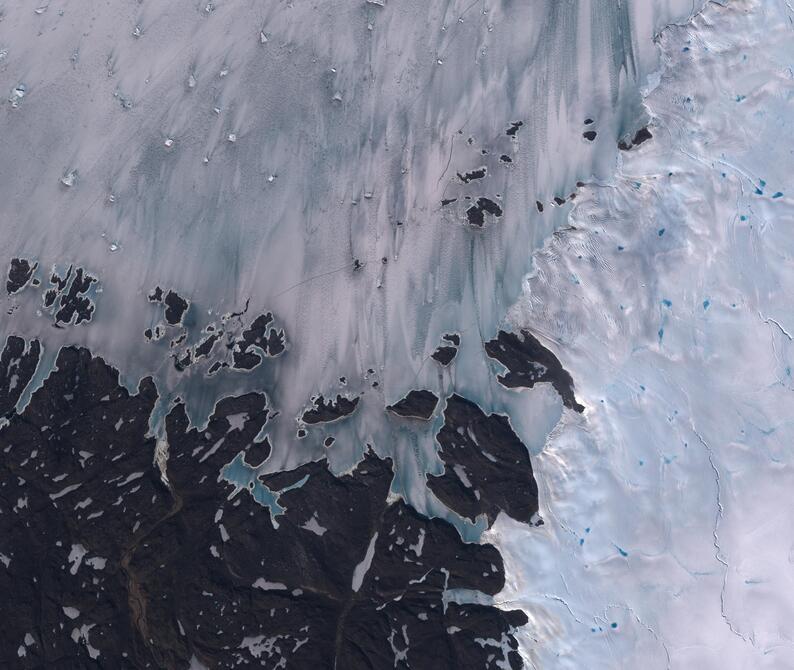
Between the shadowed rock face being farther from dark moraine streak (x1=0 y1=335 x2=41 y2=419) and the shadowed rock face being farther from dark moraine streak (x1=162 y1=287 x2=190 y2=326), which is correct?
dark moraine streak (x1=0 y1=335 x2=41 y2=419)

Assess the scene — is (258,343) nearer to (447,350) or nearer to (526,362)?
(447,350)

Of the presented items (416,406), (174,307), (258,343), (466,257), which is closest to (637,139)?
(466,257)

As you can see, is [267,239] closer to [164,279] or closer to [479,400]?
[164,279]

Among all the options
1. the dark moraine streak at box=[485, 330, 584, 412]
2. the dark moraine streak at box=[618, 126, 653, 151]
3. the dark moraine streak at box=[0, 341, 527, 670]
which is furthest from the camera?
the dark moraine streak at box=[618, 126, 653, 151]

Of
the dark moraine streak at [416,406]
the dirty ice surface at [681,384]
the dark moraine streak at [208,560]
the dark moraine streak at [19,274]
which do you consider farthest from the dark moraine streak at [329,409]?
the dark moraine streak at [19,274]

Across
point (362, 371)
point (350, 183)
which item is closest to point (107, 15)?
point (350, 183)

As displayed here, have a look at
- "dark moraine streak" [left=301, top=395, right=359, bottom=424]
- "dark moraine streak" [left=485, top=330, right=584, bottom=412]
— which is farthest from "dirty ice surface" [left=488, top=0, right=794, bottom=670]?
"dark moraine streak" [left=301, top=395, right=359, bottom=424]
